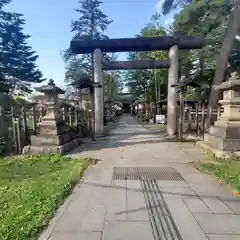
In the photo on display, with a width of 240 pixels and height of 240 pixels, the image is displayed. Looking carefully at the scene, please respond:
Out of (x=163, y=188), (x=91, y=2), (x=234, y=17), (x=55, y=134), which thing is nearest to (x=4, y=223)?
(x=163, y=188)

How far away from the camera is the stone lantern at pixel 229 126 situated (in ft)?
A: 23.0

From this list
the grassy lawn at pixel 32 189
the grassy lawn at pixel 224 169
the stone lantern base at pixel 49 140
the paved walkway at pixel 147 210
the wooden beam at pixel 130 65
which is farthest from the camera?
the wooden beam at pixel 130 65

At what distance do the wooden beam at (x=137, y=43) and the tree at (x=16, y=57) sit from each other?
15164 millimetres

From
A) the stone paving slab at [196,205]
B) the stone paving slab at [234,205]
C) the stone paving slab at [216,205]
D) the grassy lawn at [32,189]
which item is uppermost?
the grassy lawn at [32,189]

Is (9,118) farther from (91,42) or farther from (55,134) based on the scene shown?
(91,42)

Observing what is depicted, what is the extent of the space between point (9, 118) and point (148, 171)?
18.3ft

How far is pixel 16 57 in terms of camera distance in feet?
87.4

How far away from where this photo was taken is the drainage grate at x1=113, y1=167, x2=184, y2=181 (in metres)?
5.24

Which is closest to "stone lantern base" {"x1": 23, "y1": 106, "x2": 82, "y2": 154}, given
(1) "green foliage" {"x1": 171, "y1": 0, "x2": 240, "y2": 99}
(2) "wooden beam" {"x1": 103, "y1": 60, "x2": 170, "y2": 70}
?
(2) "wooden beam" {"x1": 103, "y1": 60, "x2": 170, "y2": 70}

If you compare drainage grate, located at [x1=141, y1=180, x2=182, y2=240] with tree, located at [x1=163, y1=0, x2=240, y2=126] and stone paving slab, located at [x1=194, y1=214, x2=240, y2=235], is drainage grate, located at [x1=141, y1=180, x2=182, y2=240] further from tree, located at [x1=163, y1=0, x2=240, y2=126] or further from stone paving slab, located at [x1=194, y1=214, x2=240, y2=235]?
tree, located at [x1=163, y1=0, x2=240, y2=126]

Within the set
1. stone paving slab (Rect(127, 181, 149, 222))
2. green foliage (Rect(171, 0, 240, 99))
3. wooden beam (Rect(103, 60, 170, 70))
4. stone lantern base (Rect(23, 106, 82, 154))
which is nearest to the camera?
stone paving slab (Rect(127, 181, 149, 222))

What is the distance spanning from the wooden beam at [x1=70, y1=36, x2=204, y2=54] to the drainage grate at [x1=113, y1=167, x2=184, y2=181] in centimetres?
811

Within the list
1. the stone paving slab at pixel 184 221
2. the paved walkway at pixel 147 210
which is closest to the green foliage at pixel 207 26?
the paved walkway at pixel 147 210

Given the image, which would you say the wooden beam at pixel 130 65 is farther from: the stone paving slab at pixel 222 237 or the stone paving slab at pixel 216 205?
the stone paving slab at pixel 222 237
